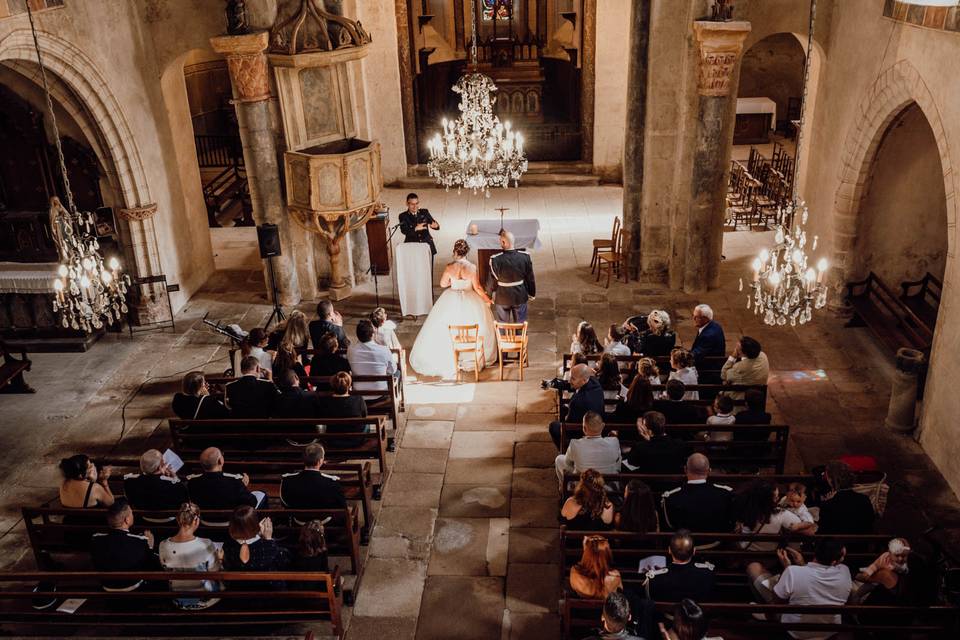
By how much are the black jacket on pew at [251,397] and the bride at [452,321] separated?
3.03 metres

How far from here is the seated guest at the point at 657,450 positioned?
24.5 feet

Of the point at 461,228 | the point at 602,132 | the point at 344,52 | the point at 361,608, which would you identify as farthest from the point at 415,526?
the point at 602,132

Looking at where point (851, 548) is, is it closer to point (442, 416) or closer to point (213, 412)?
point (442, 416)

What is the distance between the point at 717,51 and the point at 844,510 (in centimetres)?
741

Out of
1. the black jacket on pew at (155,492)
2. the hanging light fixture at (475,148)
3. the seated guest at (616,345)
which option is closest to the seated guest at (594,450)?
the seated guest at (616,345)

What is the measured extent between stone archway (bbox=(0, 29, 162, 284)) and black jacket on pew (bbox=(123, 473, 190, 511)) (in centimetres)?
581

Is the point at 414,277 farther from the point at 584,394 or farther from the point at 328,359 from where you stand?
the point at 584,394

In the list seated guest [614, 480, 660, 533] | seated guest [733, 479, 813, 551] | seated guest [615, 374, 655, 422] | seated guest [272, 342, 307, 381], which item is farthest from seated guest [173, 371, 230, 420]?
seated guest [733, 479, 813, 551]

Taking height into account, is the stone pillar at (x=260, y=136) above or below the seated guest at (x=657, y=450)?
above

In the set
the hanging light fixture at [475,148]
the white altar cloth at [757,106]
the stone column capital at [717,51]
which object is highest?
the stone column capital at [717,51]

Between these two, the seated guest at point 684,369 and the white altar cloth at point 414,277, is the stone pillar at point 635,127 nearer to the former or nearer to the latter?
the white altar cloth at point 414,277

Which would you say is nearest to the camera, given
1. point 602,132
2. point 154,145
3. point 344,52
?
point 344,52

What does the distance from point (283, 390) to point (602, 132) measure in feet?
41.1

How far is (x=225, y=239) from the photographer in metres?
17.0
